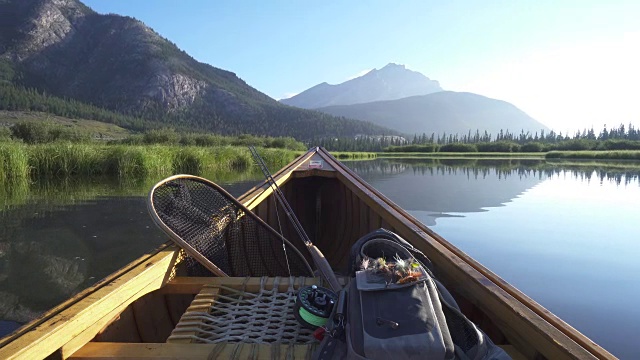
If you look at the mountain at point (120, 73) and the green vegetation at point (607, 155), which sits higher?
the mountain at point (120, 73)

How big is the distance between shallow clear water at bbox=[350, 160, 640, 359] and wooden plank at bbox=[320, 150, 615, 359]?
1.59 meters

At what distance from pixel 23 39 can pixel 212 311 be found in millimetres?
110441

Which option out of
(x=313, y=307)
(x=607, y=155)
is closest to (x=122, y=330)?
(x=313, y=307)

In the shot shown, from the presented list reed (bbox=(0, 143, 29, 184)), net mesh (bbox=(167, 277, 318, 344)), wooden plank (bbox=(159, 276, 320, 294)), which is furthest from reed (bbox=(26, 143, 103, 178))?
net mesh (bbox=(167, 277, 318, 344))

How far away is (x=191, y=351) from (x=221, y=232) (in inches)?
51.2

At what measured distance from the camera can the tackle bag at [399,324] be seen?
1.07 m

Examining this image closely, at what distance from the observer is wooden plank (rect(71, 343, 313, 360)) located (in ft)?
3.98

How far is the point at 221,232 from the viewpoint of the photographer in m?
2.51

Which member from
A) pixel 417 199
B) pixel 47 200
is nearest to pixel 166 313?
pixel 47 200

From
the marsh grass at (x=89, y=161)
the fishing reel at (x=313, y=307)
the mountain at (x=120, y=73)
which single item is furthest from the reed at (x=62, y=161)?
the mountain at (x=120, y=73)

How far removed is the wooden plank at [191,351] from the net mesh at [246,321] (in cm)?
9

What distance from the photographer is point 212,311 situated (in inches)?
64.5

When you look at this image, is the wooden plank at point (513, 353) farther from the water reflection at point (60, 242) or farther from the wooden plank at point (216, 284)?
the water reflection at point (60, 242)

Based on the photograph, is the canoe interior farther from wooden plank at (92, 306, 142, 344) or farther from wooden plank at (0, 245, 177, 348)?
wooden plank at (0, 245, 177, 348)
